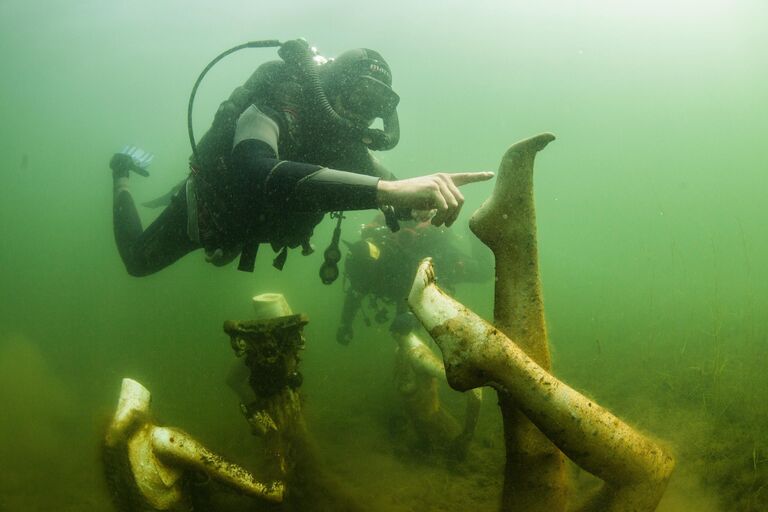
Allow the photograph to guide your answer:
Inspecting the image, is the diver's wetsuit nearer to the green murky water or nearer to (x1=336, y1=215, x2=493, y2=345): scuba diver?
the green murky water

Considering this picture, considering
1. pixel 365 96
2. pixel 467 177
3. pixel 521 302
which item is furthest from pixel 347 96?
pixel 521 302

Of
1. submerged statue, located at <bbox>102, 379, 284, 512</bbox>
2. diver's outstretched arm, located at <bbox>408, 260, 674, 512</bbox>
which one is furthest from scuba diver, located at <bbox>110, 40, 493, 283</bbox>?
submerged statue, located at <bbox>102, 379, 284, 512</bbox>

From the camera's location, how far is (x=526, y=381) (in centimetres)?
132

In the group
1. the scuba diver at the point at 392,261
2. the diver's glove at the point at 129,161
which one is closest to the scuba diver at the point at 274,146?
the diver's glove at the point at 129,161

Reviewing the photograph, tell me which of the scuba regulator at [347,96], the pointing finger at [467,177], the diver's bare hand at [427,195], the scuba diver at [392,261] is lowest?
the scuba diver at [392,261]

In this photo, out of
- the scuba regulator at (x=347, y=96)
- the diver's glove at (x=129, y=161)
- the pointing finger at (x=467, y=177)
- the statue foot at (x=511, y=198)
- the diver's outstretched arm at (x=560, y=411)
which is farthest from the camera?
the diver's glove at (x=129, y=161)

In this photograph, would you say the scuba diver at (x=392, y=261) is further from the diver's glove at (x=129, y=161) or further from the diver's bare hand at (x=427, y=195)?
the diver's bare hand at (x=427, y=195)

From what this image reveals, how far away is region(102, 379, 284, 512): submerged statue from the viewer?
182 cm

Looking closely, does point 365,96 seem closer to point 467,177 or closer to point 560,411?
point 467,177

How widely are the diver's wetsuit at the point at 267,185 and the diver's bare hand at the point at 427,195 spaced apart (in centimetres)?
9

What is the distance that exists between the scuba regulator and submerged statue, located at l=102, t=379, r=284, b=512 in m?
1.43

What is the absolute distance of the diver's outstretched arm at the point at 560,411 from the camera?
130cm

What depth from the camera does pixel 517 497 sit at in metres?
1.68

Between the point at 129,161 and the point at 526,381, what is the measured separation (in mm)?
5907
